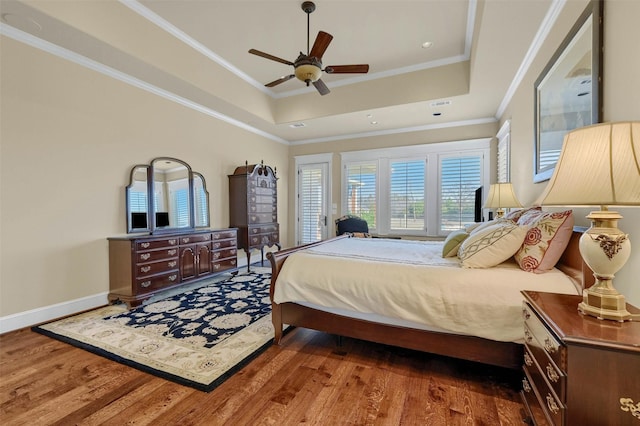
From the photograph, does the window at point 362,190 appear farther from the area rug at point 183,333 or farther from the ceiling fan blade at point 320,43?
the ceiling fan blade at point 320,43

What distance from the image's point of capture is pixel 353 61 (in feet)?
13.5

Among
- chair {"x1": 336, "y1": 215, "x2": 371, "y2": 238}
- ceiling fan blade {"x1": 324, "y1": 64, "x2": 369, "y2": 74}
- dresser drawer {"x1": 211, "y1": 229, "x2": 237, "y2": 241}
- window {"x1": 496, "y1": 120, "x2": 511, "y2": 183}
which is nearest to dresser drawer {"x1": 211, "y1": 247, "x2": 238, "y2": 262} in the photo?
dresser drawer {"x1": 211, "y1": 229, "x2": 237, "y2": 241}

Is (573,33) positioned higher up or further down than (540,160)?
higher up

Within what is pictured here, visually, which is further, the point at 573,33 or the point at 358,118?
the point at 358,118

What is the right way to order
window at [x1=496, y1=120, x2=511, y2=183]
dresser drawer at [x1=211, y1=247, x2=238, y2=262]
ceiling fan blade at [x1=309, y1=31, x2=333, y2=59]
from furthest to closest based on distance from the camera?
dresser drawer at [x1=211, y1=247, x2=238, y2=262] → window at [x1=496, y1=120, x2=511, y2=183] → ceiling fan blade at [x1=309, y1=31, x2=333, y2=59]

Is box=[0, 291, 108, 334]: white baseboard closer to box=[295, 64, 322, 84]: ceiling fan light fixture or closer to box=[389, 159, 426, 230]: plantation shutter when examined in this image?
box=[295, 64, 322, 84]: ceiling fan light fixture

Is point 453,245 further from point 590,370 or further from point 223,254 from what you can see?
point 223,254

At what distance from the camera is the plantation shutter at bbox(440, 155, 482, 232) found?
5195mm

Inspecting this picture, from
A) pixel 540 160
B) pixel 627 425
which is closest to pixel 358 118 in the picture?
pixel 540 160

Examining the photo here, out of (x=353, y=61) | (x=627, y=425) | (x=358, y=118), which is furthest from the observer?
(x=358, y=118)

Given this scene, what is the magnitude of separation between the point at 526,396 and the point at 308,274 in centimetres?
150

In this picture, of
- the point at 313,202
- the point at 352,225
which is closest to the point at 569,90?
the point at 352,225

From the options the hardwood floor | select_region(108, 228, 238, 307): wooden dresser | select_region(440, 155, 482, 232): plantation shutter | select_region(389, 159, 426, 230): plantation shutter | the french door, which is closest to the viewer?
the hardwood floor

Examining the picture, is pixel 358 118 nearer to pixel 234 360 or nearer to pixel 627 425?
pixel 234 360
